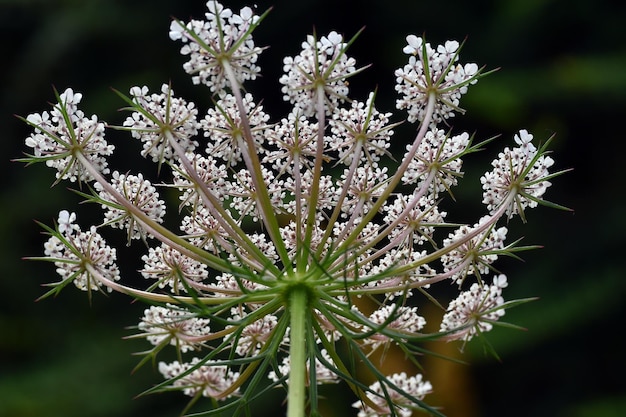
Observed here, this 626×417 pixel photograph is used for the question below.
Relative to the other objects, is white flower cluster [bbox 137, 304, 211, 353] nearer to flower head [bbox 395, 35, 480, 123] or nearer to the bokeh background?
flower head [bbox 395, 35, 480, 123]

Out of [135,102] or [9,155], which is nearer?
[135,102]

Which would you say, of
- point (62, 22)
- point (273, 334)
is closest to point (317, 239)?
point (273, 334)

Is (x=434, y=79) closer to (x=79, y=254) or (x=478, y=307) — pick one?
(x=478, y=307)

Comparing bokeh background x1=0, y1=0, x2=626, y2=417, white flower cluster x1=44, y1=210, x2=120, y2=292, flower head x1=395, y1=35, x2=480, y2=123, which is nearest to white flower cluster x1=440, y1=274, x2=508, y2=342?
flower head x1=395, y1=35, x2=480, y2=123

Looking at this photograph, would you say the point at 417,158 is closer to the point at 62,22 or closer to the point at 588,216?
the point at 588,216

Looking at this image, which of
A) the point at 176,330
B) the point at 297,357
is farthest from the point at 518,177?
the point at 176,330

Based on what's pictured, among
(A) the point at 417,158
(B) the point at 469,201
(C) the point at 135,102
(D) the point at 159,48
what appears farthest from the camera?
(D) the point at 159,48
